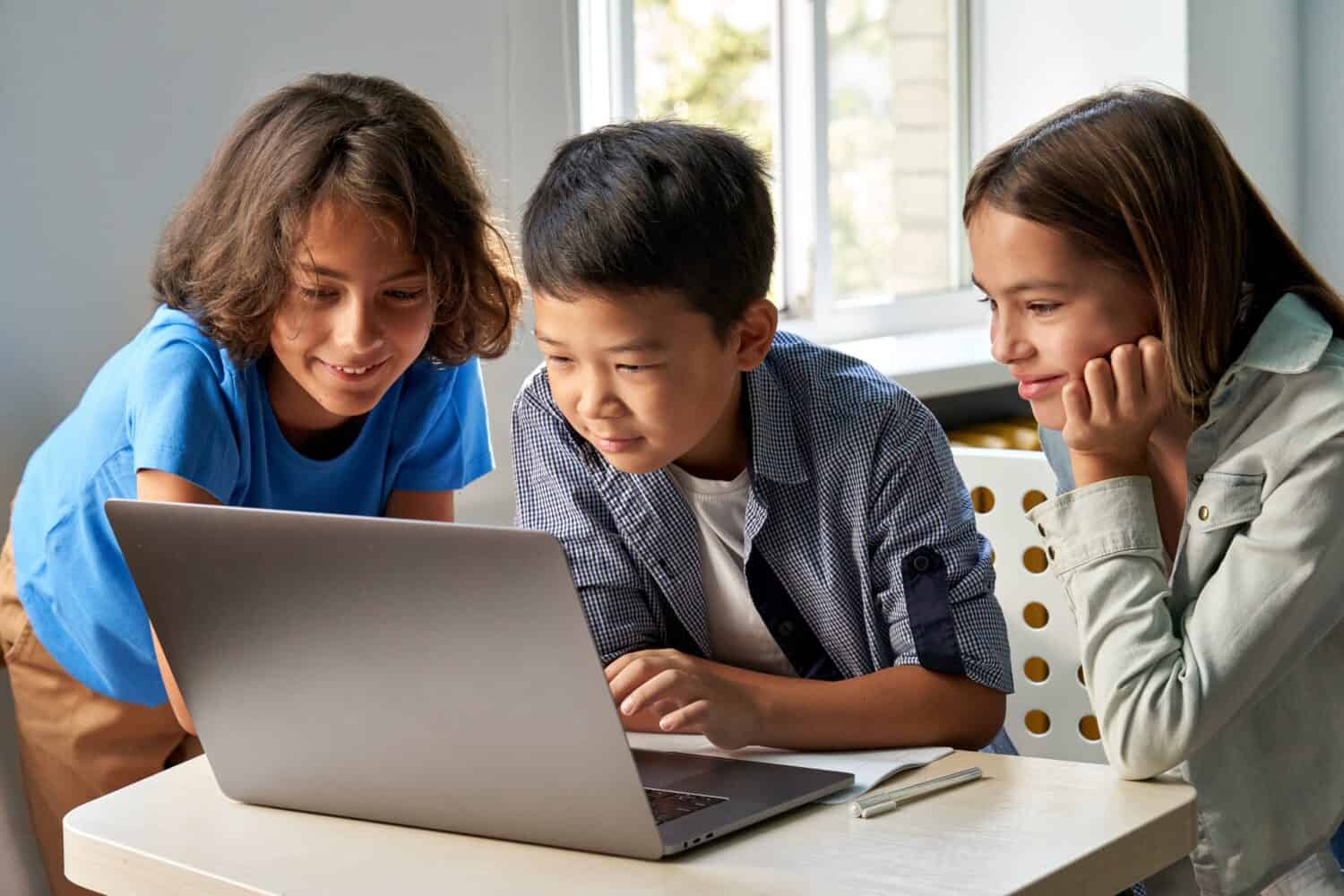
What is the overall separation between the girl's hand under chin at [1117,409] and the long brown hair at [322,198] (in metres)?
0.56

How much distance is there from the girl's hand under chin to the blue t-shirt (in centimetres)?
→ 68

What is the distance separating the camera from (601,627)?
118cm

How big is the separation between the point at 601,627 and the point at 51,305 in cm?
75

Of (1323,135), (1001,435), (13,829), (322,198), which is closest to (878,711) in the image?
(322,198)

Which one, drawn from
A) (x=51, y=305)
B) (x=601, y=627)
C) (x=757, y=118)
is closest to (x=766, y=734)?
(x=601, y=627)

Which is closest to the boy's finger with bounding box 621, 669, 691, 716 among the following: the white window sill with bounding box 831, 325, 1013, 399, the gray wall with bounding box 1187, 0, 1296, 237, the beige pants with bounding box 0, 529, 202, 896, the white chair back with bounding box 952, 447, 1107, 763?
the white chair back with bounding box 952, 447, 1107, 763

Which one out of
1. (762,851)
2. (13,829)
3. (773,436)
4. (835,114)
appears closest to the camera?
(762,851)

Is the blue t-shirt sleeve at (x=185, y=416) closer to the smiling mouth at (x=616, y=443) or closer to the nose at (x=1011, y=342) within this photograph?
the smiling mouth at (x=616, y=443)

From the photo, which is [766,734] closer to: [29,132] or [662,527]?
[662,527]

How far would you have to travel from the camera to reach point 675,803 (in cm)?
89

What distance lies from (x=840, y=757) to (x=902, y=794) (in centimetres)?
11

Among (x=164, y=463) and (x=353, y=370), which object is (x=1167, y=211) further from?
(x=164, y=463)

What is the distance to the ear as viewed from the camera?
1165mm

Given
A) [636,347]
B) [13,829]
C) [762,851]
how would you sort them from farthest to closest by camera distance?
[13,829]
[636,347]
[762,851]
